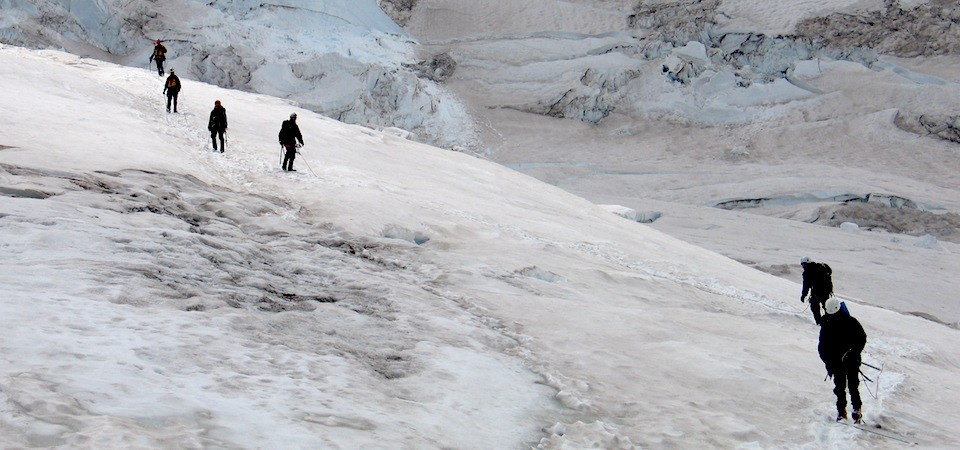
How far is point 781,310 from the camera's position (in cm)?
1271

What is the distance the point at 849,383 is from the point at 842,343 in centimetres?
38

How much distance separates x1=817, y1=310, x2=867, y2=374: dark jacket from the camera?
23.7 feet

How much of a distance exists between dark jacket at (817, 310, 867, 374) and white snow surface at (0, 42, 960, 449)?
0.57 meters

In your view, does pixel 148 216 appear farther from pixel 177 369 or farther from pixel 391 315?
pixel 177 369

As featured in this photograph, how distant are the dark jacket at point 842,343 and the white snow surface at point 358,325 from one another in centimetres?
57

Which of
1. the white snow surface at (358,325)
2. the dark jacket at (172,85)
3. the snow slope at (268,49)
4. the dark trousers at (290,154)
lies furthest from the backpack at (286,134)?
the snow slope at (268,49)

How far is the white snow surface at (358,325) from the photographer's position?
17.4 ft

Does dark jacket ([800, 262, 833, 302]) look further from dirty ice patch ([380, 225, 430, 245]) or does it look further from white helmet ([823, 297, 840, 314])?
dirty ice patch ([380, 225, 430, 245])

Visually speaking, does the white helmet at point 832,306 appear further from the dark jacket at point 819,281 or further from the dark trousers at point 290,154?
the dark trousers at point 290,154

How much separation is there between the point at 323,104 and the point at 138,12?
39.0 ft

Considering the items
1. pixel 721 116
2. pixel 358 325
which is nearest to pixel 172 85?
pixel 358 325

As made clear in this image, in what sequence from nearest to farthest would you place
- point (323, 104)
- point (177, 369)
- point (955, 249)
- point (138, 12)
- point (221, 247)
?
point (177, 369) < point (221, 247) < point (955, 249) < point (323, 104) < point (138, 12)

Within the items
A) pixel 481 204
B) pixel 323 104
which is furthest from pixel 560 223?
pixel 323 104

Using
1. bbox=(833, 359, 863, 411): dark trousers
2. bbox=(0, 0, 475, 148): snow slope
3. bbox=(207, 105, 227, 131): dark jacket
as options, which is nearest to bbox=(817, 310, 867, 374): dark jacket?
bbox=(833, 359, 863, 411): dark trousers
